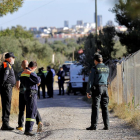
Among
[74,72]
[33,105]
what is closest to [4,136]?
[33,105]

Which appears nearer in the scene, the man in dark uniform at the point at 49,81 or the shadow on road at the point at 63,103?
the shadow on road at the point at 63,103

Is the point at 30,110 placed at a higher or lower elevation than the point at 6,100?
lower

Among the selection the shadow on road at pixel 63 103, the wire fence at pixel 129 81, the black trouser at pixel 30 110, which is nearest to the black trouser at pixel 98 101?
the black trouser at pixel 30 110

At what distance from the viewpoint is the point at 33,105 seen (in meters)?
7.13

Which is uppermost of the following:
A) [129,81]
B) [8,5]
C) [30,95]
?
[8,5]

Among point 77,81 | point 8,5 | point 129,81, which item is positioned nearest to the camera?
point 129,81

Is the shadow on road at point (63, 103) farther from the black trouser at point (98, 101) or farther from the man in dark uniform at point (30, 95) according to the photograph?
the man in dark uniform at point (30, 95)

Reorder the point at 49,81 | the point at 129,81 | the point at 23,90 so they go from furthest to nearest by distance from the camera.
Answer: the point at 49,81
the point at 129,81
the point at 23,90

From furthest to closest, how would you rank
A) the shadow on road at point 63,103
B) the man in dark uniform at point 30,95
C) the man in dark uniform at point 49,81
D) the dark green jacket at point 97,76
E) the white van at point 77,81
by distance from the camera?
the white van at point 77,81 < the man in dark uniform at point 49,81 < the shadow on road at point 63,103 < the dark green jacket at point 97,76 < the man in dark uniform at point 30,95

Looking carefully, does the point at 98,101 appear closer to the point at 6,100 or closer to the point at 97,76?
the point at 97,76

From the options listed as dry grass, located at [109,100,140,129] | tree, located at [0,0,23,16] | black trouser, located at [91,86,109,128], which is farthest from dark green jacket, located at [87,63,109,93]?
tree, located at [0,0,23,16]

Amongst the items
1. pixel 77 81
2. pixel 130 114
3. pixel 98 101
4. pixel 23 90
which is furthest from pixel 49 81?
pixel 98 101

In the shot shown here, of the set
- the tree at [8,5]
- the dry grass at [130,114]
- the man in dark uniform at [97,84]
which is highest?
the tree at [8,5]

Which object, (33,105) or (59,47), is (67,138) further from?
(59,47)
